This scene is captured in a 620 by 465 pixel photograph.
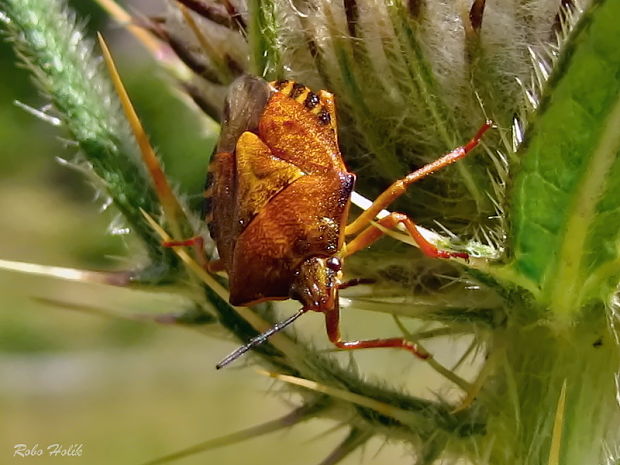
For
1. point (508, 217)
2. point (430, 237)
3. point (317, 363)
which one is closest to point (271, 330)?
point (317, 363)

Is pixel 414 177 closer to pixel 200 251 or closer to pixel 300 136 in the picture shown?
pixel 300 136

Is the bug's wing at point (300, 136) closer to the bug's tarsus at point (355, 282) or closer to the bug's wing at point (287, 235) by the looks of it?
the bug's wing at point (287, 235)

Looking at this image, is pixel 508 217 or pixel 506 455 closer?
pixel 508 217

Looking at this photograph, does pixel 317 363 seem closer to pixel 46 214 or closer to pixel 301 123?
pixel 301 123

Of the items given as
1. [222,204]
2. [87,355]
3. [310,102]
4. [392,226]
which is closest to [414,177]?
[392,226]

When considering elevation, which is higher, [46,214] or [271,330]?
[271,330]

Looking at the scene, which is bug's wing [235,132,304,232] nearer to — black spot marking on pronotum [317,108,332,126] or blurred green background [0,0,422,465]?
black spot marking on pronotum [317,108,332,126]
